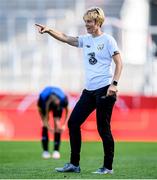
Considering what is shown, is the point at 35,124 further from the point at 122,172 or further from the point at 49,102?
the point at 122,172

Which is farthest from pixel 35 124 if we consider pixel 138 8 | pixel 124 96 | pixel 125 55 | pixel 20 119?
pixel 138 8

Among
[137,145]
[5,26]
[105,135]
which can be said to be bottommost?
[137,145]

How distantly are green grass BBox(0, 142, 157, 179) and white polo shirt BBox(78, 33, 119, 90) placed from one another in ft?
3.74

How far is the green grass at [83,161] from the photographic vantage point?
1019 centimetres

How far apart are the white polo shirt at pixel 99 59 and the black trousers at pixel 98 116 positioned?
0.35ft

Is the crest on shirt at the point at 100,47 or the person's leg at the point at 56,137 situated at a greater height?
the crest on shirt at the point at 100,47

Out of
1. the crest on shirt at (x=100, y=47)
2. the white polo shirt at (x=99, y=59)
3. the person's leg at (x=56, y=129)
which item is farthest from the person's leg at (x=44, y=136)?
the crest on shirt at (x=100, y=47)

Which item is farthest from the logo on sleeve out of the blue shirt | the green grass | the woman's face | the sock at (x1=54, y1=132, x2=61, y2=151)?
the sock at (x1=54, y1=132, x2=61, y2=151)

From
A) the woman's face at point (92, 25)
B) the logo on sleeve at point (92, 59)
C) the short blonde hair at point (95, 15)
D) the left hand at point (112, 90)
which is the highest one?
the short blonde hair at point (95, 15)

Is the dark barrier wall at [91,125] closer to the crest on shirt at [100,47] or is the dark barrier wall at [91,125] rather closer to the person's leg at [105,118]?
the person's leg at [105,118]

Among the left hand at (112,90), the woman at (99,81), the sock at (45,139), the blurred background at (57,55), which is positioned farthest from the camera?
the blurred background at (57,55)

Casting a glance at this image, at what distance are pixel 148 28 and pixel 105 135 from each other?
16228 millimetres

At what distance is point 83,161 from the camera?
1398 centimetres

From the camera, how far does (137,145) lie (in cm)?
1992
